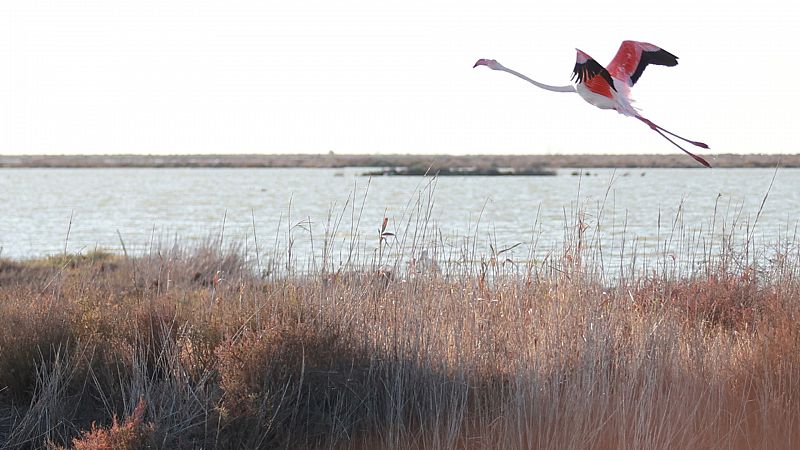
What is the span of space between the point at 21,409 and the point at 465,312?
2.62 m

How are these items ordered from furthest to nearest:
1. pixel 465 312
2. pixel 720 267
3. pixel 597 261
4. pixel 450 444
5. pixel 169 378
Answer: pixel 720 267
pixel 597 261
pixel 465 312
pixel 169 378
pixel 450 444

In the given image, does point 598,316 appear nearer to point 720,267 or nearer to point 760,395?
point 760,395

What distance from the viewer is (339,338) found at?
215 inches
